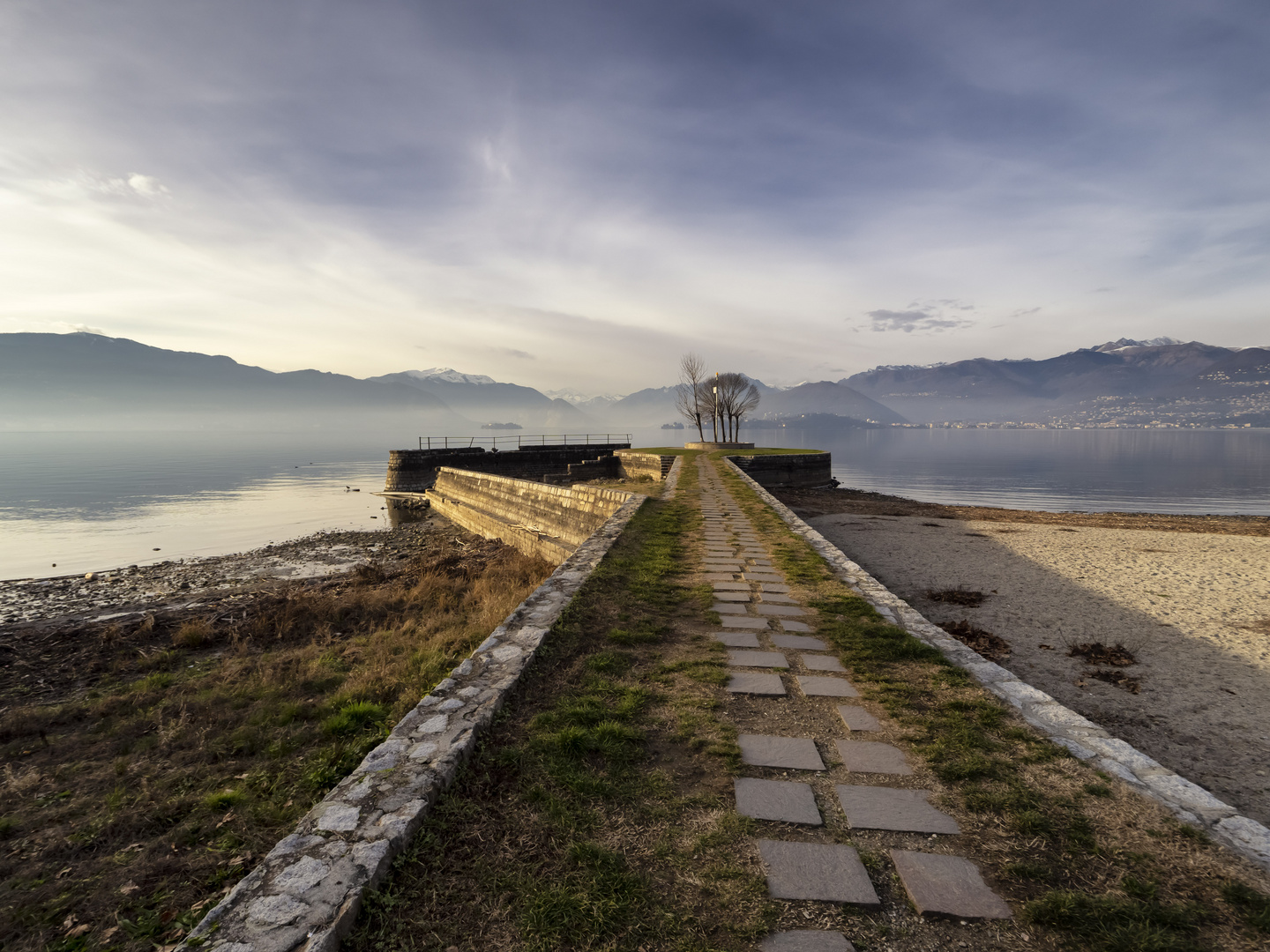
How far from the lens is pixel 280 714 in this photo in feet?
18.5

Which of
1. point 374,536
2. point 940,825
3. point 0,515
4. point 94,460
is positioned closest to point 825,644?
point 940,825

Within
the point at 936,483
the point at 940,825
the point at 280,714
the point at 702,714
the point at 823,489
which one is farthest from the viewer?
the point at 936,483

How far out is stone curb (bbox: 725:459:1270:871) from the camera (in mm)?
2568

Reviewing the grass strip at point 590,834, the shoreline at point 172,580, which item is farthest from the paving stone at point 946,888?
the shoreline at point 172,580

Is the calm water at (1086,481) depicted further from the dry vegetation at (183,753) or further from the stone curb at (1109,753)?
the dry vegetation at (183,753)

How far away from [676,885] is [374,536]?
26459 mm

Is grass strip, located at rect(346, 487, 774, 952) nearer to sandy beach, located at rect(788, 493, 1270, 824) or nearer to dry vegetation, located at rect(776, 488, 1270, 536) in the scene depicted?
sandy beach, located at rect(788, 493, 1270, 824)

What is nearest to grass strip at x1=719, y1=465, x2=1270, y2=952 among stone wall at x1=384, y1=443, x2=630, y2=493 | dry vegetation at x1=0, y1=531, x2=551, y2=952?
dry vegetation at x1=0, y1=531, x2=551, y2=952

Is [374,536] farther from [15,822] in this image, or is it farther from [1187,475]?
[1187,475]

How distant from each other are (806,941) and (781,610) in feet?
13.9

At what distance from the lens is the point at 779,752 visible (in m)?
3.36

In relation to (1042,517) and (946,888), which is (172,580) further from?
(1042,517)

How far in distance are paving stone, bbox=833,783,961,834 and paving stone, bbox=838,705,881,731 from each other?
2.30ft

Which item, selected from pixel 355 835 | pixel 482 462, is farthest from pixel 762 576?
pixel 482 462
